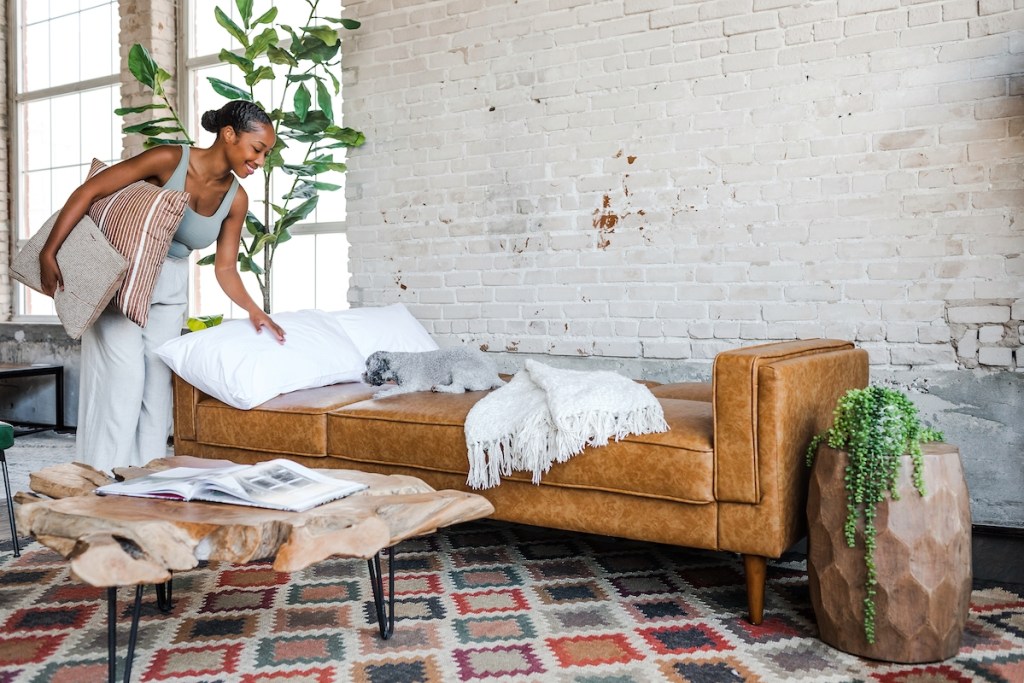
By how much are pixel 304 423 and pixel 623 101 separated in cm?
188

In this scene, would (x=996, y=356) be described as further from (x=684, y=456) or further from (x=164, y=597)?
(x=164, y=597)

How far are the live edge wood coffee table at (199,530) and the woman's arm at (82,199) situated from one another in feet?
3.89

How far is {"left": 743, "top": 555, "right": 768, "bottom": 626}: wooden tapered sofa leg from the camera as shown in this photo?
212 cm

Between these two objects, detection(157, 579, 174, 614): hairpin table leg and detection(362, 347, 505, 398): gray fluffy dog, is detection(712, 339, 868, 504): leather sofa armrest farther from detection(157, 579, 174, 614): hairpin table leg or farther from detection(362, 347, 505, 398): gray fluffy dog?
detection(157, 579, 174, 614): hairpin table leg

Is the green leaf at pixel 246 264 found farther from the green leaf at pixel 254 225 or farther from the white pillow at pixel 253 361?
the white pillow at pixel 253 361

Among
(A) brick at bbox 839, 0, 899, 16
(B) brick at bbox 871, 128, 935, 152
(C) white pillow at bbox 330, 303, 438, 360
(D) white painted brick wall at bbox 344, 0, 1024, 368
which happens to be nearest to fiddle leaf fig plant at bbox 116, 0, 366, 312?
(D) white painted brick wall at bbox 344, 0, 1024, 368

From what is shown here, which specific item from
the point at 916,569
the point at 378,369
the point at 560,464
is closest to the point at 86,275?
the point at 378,369

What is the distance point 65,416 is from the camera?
5812 mm

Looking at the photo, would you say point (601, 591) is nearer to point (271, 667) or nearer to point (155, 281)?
point (271, 667)

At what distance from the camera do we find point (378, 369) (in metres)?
3.23

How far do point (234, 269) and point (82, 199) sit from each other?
66 centimetres

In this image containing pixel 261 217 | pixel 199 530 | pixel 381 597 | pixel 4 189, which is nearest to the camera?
pixel 199 530

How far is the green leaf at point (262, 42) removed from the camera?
4156mm

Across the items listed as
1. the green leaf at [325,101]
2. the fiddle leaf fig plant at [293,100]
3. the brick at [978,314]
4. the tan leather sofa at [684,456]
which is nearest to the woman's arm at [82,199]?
the tan leather sofa at [684,456]
